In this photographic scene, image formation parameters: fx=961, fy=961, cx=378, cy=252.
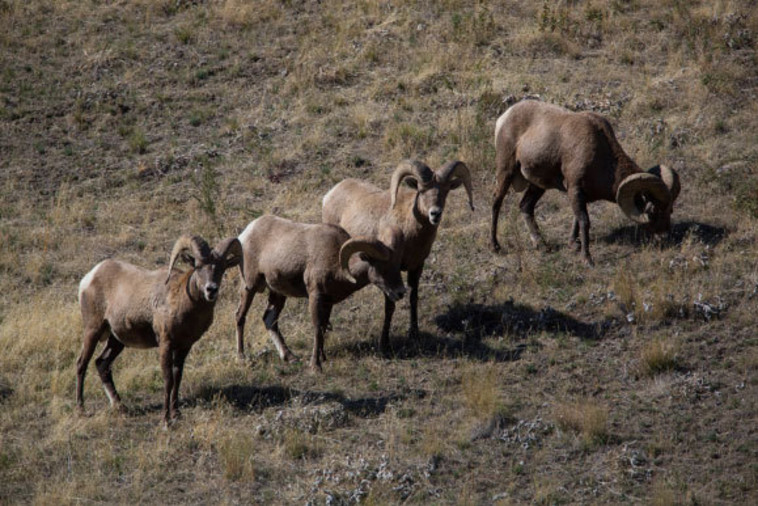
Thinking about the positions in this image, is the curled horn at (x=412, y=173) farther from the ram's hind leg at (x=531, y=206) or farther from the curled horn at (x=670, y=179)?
the curled horn at (x=670, y=179)

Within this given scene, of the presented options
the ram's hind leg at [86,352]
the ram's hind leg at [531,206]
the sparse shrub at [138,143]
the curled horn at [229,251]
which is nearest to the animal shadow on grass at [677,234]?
the ram's hind leg at [531,206]

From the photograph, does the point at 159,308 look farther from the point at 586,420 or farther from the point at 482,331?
the point at 586,420

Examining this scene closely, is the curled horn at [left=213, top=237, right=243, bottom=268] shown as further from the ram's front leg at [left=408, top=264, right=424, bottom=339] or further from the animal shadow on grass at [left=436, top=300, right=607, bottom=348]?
the animal shadow on grass at [left=436, top=300, right=607, bottom=348]

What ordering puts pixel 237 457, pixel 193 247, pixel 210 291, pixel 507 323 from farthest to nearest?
pixel 507 323
pixel 193 247
pixel 210 291
pixel 237 457

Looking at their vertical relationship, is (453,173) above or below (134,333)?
above

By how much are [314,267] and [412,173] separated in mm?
1888

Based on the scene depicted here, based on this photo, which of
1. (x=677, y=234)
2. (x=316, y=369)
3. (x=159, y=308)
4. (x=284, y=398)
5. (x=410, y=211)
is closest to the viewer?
(x=159, y=308)

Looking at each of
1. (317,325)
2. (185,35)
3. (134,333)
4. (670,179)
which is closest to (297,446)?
(317,325)

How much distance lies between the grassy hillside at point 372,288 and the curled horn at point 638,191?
25.5 inches

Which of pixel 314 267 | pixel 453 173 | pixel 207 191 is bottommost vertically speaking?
pixel 207 191

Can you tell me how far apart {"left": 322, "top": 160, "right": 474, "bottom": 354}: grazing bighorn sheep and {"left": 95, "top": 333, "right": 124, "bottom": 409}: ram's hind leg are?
3633mm

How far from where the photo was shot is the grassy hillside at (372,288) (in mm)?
10938

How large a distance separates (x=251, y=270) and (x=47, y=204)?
24.8ft

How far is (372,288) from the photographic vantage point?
15562mm
